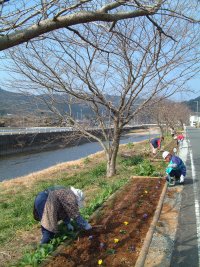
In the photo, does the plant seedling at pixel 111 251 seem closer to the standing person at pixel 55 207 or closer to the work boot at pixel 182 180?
the standing person at pixel 55 207

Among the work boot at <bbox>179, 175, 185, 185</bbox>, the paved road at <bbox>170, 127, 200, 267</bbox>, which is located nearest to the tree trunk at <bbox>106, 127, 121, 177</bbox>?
the work boot at <bbox>179, 175, 185, 185</bbox>

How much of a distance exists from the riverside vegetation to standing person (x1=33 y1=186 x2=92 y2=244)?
0.72 feet

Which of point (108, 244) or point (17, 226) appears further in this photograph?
point (17, 226)

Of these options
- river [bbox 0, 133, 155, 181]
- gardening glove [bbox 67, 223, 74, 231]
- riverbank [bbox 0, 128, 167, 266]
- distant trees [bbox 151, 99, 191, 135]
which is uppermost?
distant trees [bbox 151, 99, 191, 135]

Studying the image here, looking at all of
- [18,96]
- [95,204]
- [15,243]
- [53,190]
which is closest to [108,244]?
[53,190]

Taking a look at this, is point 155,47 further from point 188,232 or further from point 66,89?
point 188,232

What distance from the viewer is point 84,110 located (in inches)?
599

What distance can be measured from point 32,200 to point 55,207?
5288mm

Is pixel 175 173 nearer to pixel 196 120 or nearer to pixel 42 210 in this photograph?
pixel 42 210

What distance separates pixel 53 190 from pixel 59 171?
11.7m

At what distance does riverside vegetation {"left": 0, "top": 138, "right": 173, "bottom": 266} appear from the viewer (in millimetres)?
5996

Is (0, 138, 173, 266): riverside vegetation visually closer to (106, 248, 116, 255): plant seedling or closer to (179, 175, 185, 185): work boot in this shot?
(106, 248, 116, 255): plant seedling

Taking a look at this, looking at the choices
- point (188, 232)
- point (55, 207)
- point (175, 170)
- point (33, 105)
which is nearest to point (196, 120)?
point (33, 105)

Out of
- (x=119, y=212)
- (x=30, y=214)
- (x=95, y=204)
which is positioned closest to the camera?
(x=119, y=212)
